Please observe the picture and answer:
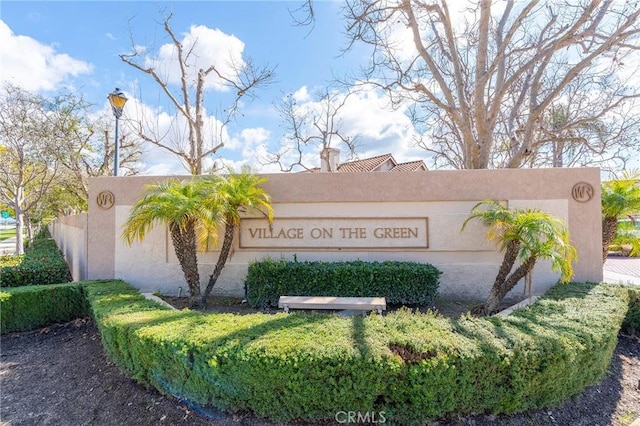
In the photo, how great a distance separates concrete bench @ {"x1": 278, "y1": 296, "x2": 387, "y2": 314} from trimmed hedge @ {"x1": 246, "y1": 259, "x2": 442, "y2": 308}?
1.67 feet

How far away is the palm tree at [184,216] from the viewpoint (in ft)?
19.5

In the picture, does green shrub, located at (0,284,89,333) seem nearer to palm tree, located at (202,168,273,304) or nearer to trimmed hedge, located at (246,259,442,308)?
palm tree, located at (202,168,273,304)

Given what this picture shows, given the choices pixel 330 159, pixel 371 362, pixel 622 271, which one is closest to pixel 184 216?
pixel 371 362

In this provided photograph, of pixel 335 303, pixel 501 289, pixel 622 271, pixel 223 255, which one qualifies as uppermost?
pixel 223 255

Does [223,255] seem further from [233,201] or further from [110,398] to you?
[110,398]

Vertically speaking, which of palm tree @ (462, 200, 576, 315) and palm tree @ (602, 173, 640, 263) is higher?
palm tree @ (602, 173, 640, 263)

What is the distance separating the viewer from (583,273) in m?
6.90

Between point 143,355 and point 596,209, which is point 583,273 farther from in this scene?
point 143,355

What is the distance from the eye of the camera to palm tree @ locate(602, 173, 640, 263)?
23.7 feet

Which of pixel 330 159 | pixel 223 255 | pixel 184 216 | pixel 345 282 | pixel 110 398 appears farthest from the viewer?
pixel 330 159

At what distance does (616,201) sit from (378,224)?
562 cm

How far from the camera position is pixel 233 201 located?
21.4 feet

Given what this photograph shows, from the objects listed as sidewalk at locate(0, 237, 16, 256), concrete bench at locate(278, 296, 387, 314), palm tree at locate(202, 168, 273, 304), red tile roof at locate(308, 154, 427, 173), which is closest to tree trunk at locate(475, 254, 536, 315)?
concrete bench at locate(278, 296, 387, 314)

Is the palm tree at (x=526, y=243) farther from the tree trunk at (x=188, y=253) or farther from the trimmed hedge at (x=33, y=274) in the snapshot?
the trimmed hedge at (x=33, y=274)
